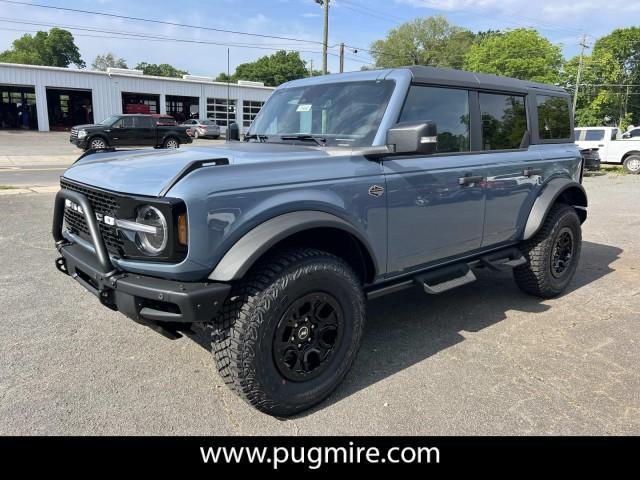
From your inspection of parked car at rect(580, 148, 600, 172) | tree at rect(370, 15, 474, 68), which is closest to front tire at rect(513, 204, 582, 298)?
parked car at rect(580, 148, 600, 172)

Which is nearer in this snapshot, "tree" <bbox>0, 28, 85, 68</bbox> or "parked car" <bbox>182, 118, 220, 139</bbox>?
"parked car" <bbox>182, 118, 220, 139</bbox>

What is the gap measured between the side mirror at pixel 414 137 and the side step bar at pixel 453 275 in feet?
3.22

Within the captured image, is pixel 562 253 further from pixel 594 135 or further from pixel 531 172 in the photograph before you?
pixel 594 135

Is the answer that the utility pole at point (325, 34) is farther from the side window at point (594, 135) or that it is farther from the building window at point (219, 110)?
the building window at point (219, 110)

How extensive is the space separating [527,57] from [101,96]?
45.4 m

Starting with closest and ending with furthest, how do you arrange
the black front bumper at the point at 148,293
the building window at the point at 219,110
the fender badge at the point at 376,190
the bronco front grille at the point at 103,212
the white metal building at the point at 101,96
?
1. the black front bumper at the point at 148,293
2. the bronco front grille at the point at 103,212
3. the fender badge at the point at 376,190
4. the white metal building at the point at 101,96
5. the building window at the point at 219,110

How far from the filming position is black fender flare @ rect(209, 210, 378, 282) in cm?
246

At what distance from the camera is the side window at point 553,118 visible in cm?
469

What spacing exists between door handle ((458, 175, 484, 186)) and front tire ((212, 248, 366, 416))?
1.23 m

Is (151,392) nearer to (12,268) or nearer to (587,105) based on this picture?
(12,268)

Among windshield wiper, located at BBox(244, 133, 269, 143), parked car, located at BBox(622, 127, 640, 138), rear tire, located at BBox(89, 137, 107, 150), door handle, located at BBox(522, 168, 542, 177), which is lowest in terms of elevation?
rear tire, located at BBox(89, 137, 107, 150)

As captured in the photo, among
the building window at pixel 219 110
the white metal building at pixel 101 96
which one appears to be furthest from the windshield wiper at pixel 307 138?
the building window at pixel 219 110
